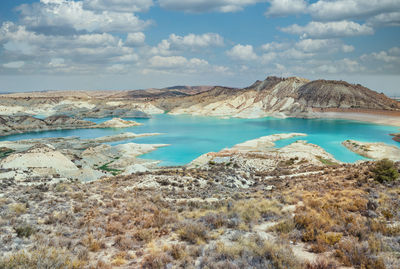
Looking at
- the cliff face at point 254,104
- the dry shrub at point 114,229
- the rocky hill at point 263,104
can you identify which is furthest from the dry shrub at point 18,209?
the cliff face at point 254,104

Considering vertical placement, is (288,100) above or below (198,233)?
above

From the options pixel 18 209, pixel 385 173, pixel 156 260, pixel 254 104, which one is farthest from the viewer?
pixel 254 104

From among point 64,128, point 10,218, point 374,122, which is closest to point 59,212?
point 10,218

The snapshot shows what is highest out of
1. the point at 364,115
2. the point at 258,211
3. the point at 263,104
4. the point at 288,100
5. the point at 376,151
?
the point at 288,100

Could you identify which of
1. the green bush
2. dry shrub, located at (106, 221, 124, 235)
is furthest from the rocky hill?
dry shrub, located at (106, 221, 124, 235)

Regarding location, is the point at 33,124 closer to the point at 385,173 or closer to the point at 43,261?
the point at 385,173

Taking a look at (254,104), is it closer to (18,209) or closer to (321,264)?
(18,209)

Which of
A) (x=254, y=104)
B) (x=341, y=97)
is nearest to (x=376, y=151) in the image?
(x=341, y=97)

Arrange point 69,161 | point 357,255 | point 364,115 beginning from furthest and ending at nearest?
point 364,115 < point 69,161 < point 357,255

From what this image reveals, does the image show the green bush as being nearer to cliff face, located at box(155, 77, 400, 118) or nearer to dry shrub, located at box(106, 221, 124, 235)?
dry shrub, located at box(106, 221, 124, 235)

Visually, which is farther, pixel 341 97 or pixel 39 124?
pixel 341 97
